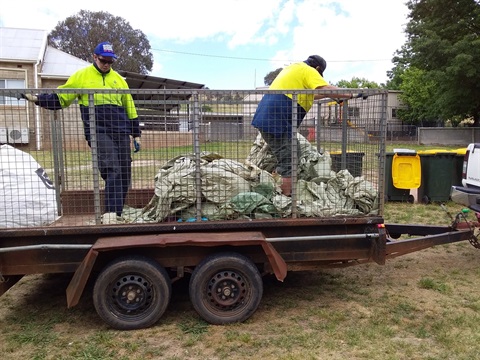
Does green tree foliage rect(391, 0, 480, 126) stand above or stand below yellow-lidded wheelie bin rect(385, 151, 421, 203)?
above

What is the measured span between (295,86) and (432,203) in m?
5.41

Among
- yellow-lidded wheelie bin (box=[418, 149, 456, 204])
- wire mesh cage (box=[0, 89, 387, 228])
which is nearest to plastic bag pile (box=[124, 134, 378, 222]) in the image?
wire mesh cage (box=[0, 89, 387, 228])

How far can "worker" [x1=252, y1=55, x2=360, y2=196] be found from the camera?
4.32 metres

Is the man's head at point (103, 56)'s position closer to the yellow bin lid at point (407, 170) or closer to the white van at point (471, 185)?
the white van at point (471, 185)

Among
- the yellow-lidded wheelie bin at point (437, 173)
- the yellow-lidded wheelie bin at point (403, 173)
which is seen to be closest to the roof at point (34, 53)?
the yellow-lidded wheelie bin at point (403, 173)

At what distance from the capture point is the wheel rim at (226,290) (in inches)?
151

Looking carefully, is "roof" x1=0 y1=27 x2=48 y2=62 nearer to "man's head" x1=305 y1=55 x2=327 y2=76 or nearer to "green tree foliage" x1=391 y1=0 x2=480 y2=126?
"man's head" x1=305 y1=55 x2=327 y2=76

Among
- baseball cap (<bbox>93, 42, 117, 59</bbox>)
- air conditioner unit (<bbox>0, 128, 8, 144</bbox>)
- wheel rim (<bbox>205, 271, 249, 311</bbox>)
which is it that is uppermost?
baseball cap (<bbox>93, 42, 117, 59</bbox>)

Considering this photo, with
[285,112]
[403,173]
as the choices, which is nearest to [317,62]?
[285,112]

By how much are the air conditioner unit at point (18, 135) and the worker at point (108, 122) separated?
28cm

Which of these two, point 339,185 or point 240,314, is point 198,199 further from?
point 339,185

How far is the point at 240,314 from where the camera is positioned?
3.87m

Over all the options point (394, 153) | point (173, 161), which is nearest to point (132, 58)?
point (394, 153)

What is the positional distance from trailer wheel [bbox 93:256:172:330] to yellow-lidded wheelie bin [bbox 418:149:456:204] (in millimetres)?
6595
